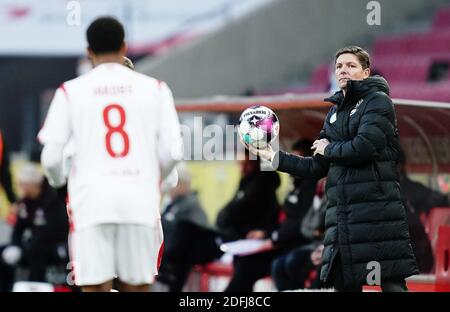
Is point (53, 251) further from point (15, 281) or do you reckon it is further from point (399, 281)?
point (399, 281)

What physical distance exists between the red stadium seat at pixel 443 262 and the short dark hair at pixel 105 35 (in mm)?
3930

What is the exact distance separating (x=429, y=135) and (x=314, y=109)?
1097mm

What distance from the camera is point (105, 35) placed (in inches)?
304

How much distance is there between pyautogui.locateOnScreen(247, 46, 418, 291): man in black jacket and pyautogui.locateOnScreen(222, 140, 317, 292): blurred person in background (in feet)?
10.4

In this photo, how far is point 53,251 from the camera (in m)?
14.2

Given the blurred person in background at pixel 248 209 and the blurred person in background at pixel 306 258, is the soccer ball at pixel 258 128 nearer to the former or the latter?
the blurred person in background at pixel 306 258

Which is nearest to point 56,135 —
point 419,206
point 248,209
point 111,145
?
point 111,145

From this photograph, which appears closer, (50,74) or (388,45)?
(388,45)

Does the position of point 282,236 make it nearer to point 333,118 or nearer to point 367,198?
point 333,118

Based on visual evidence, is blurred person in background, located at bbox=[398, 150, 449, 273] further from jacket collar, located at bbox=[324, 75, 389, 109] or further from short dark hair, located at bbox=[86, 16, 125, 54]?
short dark hair, located at bbox=[86, 16, 125, 54]

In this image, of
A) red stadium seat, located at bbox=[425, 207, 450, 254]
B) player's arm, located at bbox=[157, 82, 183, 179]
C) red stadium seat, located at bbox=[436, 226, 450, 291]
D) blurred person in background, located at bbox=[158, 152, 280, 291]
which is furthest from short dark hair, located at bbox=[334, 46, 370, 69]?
blurred person in background, located at bbox=[158, 152, 280, 291]

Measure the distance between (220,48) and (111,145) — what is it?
14.9 metres

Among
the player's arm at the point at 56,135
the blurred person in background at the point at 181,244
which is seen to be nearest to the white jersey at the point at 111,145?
the player's arm at the point at 56,135

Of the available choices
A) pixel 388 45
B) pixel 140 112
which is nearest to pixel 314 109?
pixel 140 112
